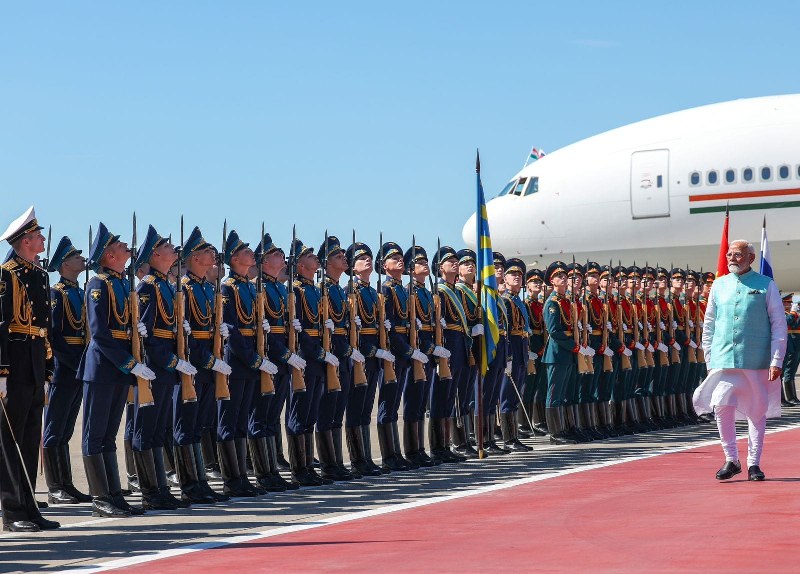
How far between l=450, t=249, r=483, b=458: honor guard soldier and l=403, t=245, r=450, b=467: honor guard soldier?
611mm

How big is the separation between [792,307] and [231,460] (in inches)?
666

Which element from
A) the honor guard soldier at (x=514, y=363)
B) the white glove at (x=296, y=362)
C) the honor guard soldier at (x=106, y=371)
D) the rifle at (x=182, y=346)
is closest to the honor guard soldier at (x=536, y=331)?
the honor guard soldier at (x=514, y=363)

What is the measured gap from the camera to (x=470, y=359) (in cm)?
1379

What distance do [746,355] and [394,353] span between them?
3.29 m

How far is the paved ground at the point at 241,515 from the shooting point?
7973 millimetres

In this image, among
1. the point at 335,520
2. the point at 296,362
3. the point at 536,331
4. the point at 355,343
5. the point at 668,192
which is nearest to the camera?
the point at 335,520

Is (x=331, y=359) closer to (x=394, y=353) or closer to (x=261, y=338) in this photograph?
(x=261, y=338)

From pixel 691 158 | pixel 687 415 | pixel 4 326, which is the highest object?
pixel 691 158

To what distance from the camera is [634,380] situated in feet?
58.7

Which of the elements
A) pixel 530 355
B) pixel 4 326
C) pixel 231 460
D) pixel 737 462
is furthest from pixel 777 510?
pixel 530 355

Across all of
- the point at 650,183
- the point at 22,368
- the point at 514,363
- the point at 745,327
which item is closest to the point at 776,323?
the point at 745,327

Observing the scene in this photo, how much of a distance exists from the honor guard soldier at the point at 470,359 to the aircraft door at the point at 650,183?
40.3 feet

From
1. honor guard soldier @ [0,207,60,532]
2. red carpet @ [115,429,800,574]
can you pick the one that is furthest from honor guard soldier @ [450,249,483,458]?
honor guard soldier @ [0,207,60,532]

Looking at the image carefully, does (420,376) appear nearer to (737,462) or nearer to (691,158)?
(737,462)
